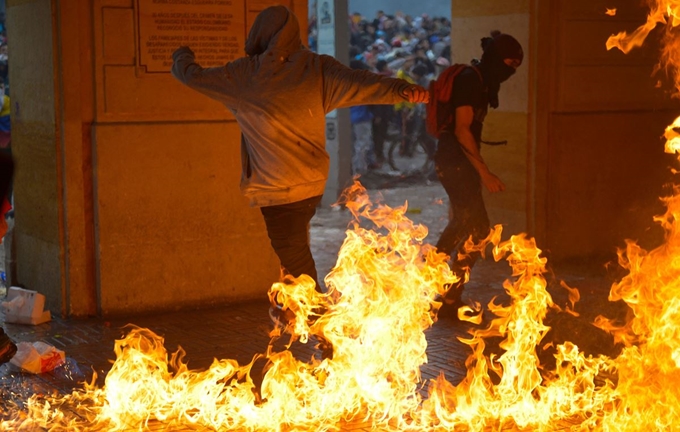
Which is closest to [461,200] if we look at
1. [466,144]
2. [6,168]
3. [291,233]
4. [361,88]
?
[466,144]

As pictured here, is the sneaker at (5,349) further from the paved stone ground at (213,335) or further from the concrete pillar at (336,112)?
the concrete pillar at (336,112)

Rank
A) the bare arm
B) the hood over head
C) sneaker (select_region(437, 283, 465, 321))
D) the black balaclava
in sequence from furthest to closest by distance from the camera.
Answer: sneaker (select_region(437, 283, 465, 321))
the black balaclava
the bare arm
the hood over head

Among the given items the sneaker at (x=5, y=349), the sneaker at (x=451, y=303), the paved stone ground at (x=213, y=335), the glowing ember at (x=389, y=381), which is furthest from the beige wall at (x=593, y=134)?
the sneaker at (x=5, y=349)

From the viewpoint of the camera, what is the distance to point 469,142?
8.32 meters

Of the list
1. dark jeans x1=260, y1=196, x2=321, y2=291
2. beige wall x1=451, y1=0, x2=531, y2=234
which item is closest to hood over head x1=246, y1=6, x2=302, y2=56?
dark jeans x1=260, y1=196, x2=321, y2=291

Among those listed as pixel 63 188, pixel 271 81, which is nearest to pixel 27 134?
pixel 63 188

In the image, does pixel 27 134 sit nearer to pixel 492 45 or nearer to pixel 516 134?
pixel 492 45

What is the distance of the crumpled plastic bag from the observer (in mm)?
7113

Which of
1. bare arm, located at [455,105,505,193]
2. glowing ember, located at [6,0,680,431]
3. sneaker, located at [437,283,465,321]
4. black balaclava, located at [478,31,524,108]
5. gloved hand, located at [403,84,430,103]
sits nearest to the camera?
glowing ember, located at [6,0,680,431]

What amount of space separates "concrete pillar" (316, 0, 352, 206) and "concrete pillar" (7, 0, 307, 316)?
6213 mm

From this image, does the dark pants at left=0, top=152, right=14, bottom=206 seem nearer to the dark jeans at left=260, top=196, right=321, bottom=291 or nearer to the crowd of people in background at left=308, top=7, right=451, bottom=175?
the dark jeans at left=260, top=196, right=321, bottom=291

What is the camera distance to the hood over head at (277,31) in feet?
21.8

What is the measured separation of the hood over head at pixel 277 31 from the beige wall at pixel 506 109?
4.45 m

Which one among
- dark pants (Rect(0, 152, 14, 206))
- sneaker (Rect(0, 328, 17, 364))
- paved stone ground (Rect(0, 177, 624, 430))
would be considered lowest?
paved stone ground (Rect(0, 177, 624, 430))
